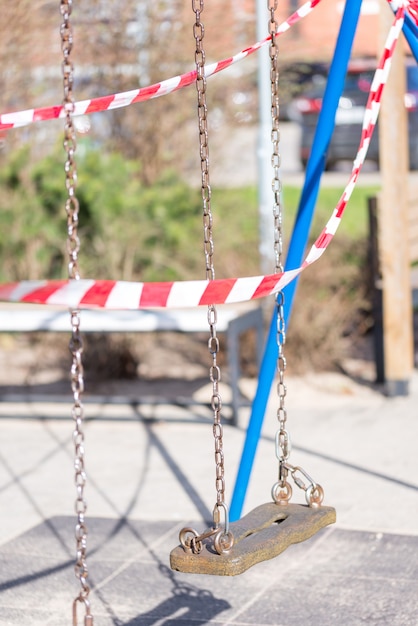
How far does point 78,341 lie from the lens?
9.85 feet

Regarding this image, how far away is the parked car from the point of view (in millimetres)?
Answer: 17234

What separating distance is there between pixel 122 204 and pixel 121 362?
1830mm

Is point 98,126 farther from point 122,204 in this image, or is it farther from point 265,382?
point 265,382

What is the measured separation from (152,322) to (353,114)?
35.7ft

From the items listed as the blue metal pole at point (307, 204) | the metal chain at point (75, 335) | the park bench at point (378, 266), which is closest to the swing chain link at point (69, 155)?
the metal chain at point (75, 335)

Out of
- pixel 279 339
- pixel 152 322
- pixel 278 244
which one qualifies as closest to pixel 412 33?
pixel 278 244

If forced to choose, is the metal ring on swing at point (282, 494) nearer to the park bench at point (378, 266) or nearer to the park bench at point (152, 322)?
the park bench at point (152, 322)

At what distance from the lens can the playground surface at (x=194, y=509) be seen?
4184 millimetres

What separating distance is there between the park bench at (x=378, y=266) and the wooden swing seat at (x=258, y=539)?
376 cm

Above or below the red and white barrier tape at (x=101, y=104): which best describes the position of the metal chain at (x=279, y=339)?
below

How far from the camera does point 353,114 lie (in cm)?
1717

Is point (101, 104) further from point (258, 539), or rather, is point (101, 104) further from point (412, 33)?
point (258, 539)

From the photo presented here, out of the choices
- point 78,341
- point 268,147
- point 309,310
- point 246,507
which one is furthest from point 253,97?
point 78,341

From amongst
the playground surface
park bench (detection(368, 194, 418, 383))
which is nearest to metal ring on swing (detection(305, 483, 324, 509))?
the playground surface
